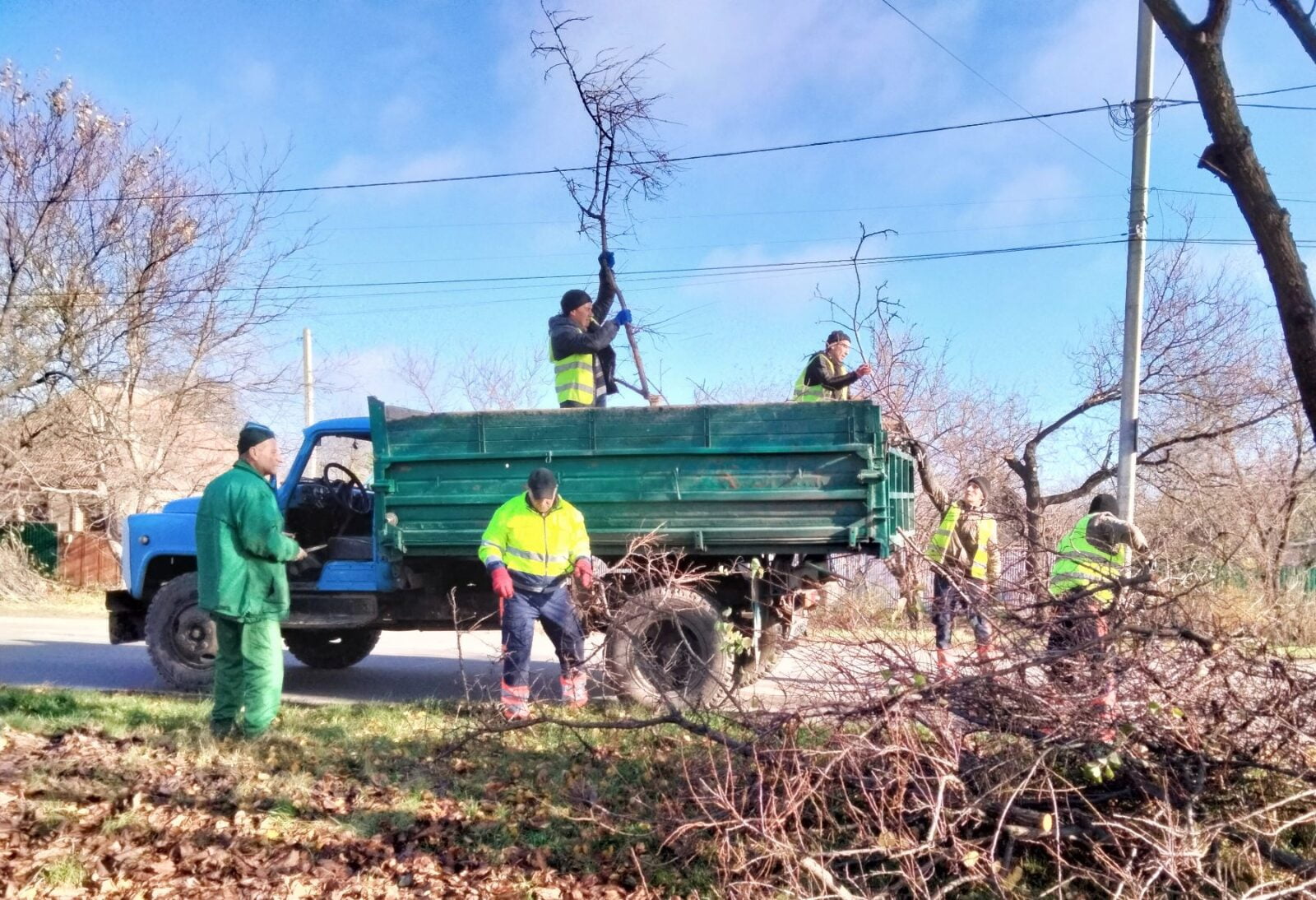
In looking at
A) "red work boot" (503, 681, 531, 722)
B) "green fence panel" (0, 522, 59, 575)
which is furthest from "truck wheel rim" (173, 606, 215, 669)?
"green fence panel" (0, 522, 59, 575)

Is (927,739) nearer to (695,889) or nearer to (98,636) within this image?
(695,889)

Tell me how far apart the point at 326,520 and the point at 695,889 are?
4626 millimetres

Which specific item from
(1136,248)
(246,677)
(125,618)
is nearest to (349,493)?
(125,618)

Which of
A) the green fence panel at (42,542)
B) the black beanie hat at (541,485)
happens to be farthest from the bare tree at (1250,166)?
the green fence panel at (42,542)

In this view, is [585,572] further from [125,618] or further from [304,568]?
[125,618]

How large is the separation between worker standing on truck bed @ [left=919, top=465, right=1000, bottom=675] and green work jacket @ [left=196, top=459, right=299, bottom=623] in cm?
338

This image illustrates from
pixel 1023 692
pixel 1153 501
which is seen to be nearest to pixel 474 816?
Result: pixel 1023 692

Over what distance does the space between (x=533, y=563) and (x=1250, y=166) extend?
4165mm

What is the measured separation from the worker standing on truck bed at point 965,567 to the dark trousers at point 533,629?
7.30 feet

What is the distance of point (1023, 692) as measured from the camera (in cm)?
358

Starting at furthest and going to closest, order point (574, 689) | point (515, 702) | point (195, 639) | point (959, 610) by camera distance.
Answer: point (195, 639), point (574, 689), point (515, 702), point (959, 610)

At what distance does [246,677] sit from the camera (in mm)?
5172

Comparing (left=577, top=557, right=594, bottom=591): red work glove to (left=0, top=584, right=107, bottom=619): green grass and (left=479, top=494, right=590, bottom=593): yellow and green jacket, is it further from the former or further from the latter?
(left=0, top=584, right=107, bottom=619): green grass

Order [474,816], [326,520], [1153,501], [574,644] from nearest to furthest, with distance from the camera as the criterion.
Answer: [474,816], [574,644], [326,520], [1153,501]
